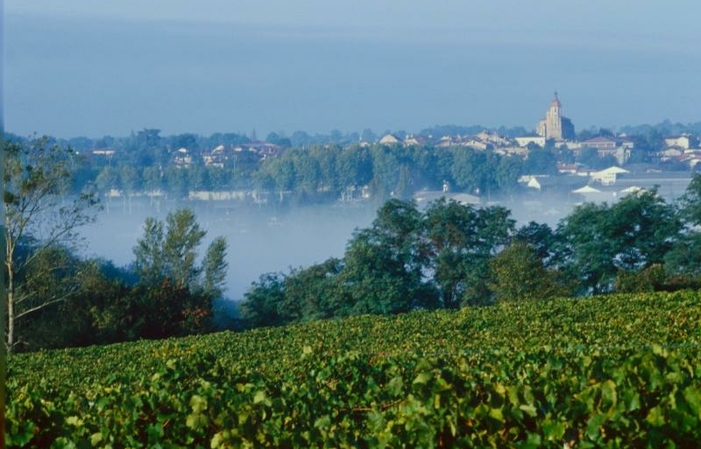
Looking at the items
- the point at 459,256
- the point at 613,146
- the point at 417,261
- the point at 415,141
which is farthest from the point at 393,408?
the point at 415,141

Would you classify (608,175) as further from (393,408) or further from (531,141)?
(393,408)

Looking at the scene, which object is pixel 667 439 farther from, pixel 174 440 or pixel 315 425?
pixel 174 440

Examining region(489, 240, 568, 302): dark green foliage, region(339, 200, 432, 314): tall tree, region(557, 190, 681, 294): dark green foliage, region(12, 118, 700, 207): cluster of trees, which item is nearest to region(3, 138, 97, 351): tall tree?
region(339, 200, 432, 314): tall tree

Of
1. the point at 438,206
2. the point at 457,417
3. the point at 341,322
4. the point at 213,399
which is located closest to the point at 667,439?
the point at 457,417

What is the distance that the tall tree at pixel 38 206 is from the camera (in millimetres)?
18547

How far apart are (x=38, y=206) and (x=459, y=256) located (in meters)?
15.2

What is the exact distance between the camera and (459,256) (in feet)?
103

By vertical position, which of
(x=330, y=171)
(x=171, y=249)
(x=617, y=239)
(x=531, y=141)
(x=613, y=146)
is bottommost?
(x=330, y=171)

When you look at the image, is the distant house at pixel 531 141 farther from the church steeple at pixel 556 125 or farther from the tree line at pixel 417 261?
the tree line at pixel 417 261

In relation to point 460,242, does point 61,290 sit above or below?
above

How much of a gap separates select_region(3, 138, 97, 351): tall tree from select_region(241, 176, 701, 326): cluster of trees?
380 inches

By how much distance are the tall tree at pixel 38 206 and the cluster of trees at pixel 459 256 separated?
380 inches

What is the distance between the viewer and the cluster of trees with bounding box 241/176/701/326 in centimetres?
2922

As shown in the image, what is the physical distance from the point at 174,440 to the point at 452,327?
8.23 meters
